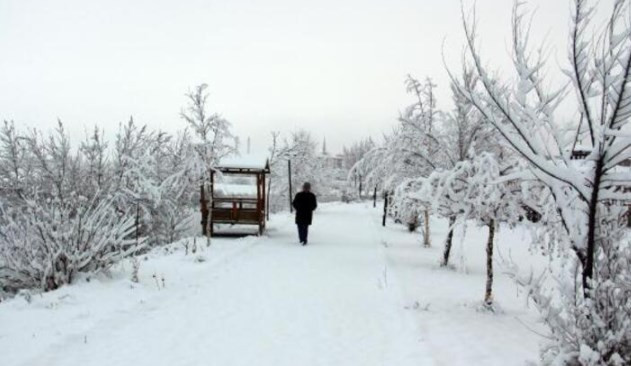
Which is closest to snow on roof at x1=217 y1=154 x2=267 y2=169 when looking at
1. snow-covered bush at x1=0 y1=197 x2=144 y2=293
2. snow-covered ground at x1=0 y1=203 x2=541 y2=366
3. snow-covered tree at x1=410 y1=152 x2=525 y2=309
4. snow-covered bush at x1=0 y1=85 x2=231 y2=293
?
snow-covered bush at x1=0 y1=85 x2=231 y2=293

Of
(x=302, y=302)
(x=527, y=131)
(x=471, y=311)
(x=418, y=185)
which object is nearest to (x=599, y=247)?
(x=527, y=131)

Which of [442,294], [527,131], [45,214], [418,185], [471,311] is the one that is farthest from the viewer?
[418,185]

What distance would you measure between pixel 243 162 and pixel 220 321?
1135 centimetres

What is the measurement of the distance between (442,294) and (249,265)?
13.8 feet

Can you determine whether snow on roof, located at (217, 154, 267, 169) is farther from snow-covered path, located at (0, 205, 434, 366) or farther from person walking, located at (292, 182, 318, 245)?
snow-covered path, located at (0, 205, 434, 366)

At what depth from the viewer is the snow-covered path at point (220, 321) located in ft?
17.4

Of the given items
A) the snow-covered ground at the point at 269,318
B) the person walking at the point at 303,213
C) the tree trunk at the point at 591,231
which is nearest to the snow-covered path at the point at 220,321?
the snow-covered ground at the point at 269,318

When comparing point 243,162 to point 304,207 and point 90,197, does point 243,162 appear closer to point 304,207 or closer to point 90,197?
point 304,207

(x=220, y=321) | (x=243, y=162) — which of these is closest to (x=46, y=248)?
(x=220, y=321)

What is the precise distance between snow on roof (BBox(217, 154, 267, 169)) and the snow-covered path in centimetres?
697

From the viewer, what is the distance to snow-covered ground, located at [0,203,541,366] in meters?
5.35

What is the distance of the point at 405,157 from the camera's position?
11969mm

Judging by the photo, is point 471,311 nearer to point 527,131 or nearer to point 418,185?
point 418,185

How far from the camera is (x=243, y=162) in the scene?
58.0 ft
